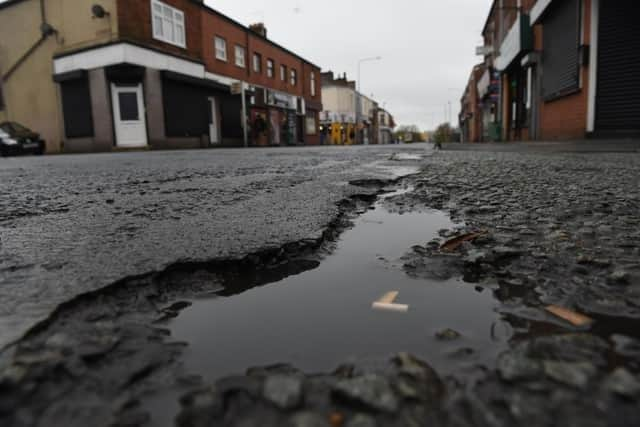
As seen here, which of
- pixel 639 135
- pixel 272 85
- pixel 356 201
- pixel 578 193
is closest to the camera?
pixel 578 193

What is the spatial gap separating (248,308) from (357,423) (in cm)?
48

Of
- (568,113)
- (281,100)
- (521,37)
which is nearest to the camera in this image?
(568,113)

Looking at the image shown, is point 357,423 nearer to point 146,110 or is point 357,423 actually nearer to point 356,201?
point 356,201

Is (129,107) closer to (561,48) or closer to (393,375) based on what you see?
(561,48)

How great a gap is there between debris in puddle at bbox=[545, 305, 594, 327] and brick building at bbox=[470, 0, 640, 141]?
9.09m

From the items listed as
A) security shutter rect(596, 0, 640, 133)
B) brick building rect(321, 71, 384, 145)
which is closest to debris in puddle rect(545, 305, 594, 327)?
security shutter rect(596, 0, 640, 133)

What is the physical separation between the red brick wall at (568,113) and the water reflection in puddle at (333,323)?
31.6ft

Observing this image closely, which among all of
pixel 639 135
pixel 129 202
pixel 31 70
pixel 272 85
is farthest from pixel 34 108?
pixel 639 135

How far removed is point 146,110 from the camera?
16.9 metres

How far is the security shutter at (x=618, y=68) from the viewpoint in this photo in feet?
26.9

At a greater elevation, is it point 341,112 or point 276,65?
point 276,65

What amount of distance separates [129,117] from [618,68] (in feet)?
52.1

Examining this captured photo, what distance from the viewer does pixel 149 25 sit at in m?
17.1

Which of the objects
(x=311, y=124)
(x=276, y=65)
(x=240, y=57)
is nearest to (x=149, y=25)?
(x=240, y=57)
